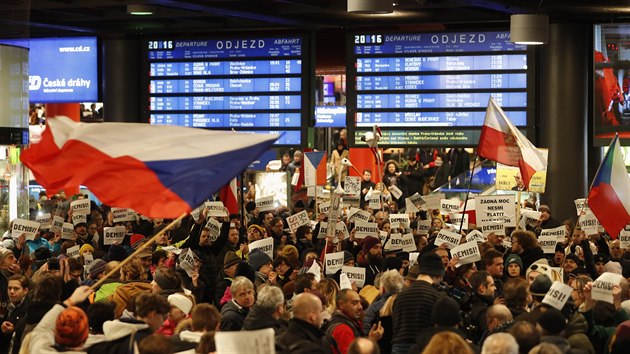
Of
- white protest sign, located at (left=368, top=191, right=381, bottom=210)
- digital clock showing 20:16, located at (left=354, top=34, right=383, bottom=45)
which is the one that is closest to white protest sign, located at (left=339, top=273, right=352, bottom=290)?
white protest sign, located at (left=368, top=191, right=381, bottom=210)

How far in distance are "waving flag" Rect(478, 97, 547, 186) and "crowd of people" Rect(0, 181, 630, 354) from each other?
3.88ft

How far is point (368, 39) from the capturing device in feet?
78.5

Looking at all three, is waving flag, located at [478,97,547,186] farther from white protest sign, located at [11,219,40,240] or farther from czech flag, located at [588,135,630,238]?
white protest sign, located at [11,219,40,240]

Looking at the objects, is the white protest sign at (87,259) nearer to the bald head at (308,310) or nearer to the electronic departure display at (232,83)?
the bald head at (308,310)

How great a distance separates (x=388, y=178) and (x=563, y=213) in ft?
15.1

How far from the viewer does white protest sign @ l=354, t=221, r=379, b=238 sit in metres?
17.6

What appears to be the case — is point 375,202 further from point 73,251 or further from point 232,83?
point 73,251

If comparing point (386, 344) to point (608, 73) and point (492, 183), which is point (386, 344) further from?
point (492, 183)

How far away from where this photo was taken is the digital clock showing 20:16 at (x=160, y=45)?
25.3 meters

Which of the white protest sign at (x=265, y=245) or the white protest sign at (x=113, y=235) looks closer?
the white protest sign at (x=265, y=245)

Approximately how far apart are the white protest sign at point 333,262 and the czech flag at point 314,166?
7.67 m

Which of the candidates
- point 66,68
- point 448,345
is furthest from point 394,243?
point 66,68

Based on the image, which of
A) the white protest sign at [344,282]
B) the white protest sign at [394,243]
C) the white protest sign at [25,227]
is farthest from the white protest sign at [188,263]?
the white protest sign at [25,227]

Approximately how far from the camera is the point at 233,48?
82.1ft
